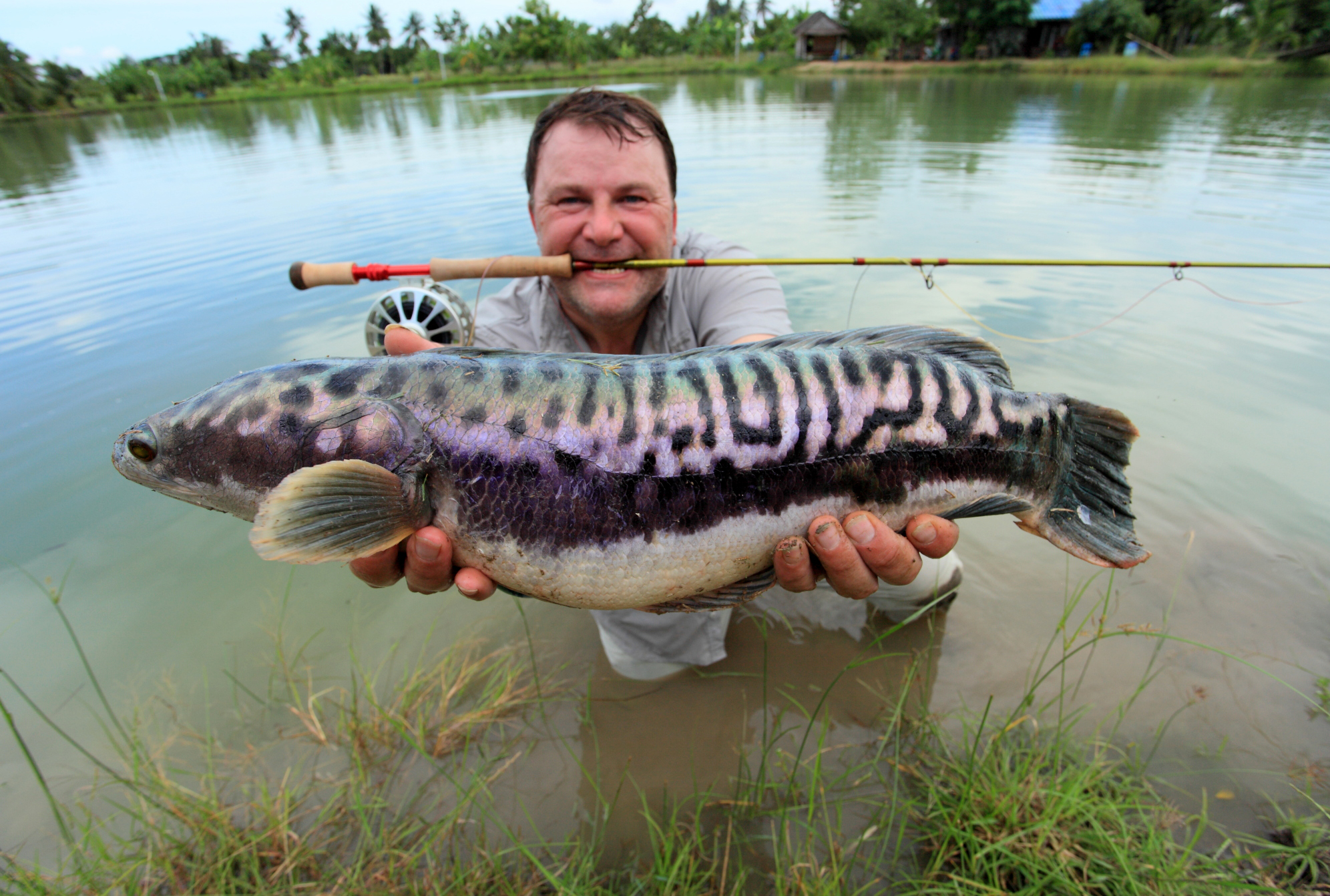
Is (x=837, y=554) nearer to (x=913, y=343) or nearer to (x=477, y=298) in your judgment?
(x=913, y=343)

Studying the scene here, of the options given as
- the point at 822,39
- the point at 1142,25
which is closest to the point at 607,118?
the point at 1142,25

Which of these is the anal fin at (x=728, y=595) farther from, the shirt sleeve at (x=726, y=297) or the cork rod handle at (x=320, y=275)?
the cork rod handle at (x=320, y=275)

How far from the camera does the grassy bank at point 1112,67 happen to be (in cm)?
3195

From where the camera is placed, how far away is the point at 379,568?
2291mm

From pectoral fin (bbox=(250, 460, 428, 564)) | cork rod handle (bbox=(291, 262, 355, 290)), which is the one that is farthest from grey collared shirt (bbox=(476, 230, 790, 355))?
pectoral fin (bbox=(250, 460, 428, 564))

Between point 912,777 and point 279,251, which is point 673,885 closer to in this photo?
point 912,777

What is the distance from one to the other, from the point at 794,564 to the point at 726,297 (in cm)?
228

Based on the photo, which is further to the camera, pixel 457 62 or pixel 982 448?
pixel 457 62

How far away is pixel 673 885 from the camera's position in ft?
8.80

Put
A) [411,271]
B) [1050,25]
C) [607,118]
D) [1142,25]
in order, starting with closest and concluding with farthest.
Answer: [607,118], [411,271], [1142,25], [1050,25]

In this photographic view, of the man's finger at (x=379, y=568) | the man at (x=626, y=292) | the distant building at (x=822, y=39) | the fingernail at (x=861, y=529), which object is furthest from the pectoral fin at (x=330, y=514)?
the distant building at (x=822, y=39)

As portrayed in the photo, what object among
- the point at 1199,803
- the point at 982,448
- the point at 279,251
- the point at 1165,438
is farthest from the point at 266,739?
the point at 279,251

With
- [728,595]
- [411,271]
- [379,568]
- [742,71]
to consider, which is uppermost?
[742,71]

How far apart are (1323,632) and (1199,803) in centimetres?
179
